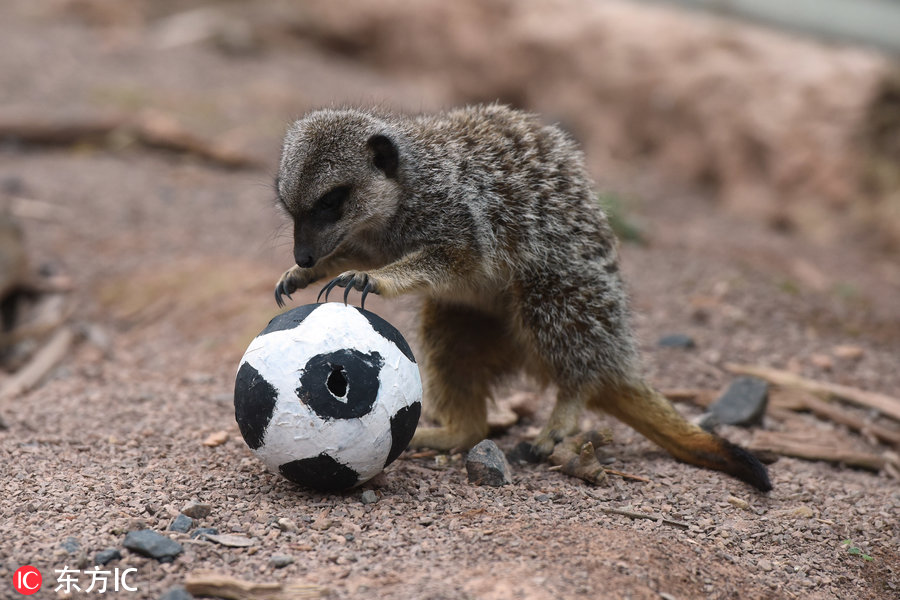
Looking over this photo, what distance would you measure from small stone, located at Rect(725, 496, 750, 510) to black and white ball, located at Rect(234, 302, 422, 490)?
1.46 m

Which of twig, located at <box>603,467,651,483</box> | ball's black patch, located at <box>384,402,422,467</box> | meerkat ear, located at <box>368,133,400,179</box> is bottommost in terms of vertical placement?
twig, located at <box>603,467,651,483</box>

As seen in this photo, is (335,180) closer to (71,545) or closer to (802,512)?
(71,545)

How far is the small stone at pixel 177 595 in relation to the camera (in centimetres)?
273

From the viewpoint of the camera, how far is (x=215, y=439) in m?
4.09

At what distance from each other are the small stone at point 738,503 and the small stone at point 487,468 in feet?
3.09

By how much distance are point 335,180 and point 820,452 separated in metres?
2.81

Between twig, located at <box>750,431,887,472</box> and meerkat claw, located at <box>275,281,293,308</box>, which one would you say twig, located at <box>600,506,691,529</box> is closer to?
twig, located at <box>750,431,887,472</box>

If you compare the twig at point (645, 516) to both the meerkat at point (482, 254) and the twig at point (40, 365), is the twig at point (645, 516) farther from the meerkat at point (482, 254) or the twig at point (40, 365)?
the twig at point (40, 365)

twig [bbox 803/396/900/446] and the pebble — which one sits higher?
the pebble

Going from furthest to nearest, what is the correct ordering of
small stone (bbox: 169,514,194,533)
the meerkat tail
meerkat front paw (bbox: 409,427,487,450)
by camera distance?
meerkat front paw (bbox: 409,427,487,450), the meerkat tail, small stone (bbox: 169,514,194,533)

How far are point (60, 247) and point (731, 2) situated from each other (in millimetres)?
7581

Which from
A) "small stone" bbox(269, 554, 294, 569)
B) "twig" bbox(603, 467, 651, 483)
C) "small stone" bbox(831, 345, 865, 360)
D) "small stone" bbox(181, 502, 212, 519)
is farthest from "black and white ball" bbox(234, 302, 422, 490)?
"small stone" bbox(831, 345, 865, 360)

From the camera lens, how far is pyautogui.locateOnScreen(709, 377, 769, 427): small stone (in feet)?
16.0

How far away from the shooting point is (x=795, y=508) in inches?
153
